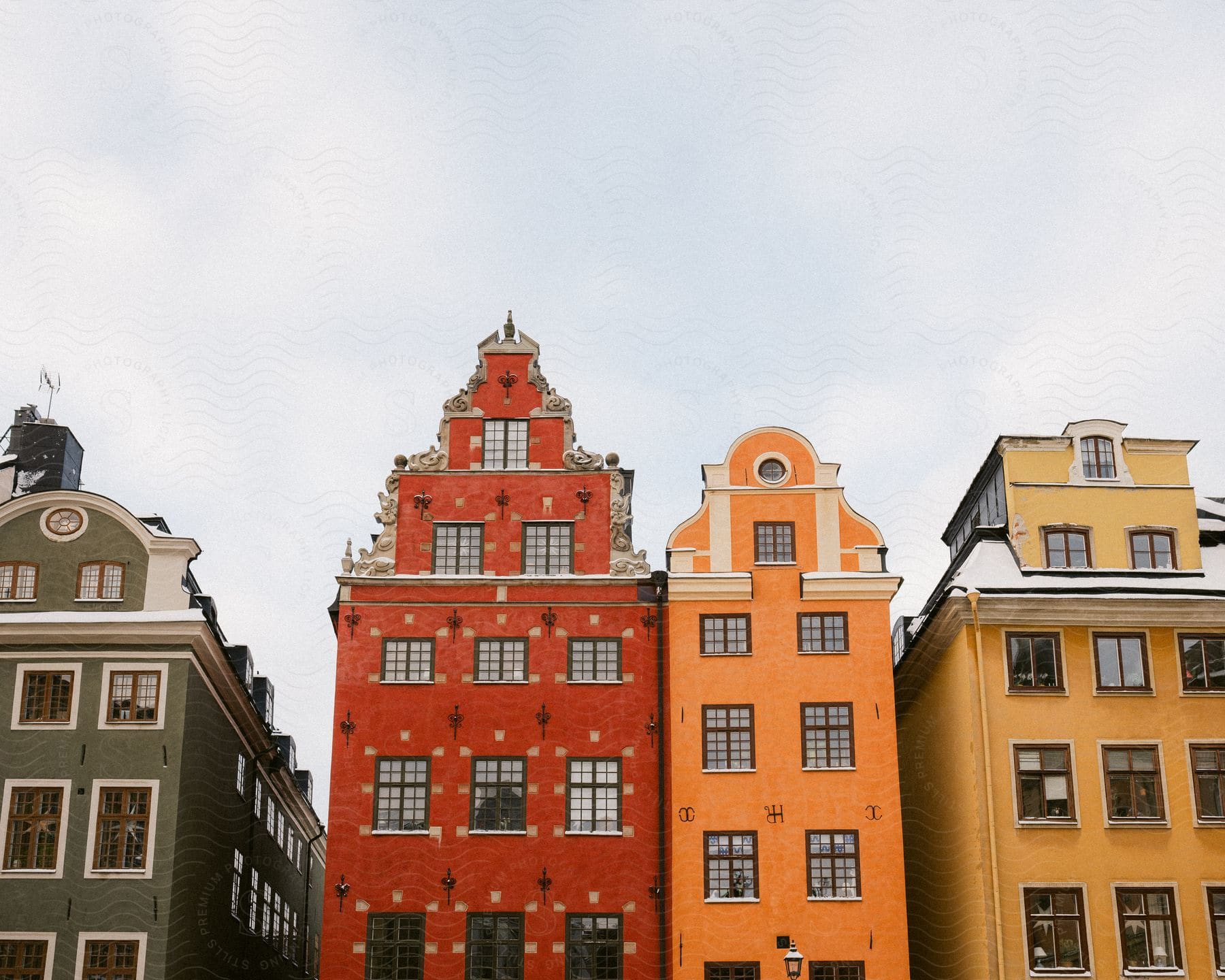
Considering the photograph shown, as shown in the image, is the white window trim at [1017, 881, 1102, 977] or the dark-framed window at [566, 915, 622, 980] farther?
the dark-framed window at [566, 915, 622, 980]

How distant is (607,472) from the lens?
40312mm

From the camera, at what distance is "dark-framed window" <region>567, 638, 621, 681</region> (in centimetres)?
3897

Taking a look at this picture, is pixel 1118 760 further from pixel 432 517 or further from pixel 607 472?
pixel 432 517

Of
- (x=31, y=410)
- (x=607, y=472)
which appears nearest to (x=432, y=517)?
(x=607, y=472)

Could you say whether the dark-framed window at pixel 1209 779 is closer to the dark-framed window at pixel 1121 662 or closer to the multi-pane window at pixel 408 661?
the dark-framed window at pixel 1121 662

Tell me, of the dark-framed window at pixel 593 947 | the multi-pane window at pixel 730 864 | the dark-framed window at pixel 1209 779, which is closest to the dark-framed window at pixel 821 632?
the multi-pane window at pixel 730 864

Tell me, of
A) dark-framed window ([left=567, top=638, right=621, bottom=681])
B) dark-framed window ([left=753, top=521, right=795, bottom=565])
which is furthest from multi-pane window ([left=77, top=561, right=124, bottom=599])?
dark-framed window ([left=753, top=521, right=795, bottom=565])

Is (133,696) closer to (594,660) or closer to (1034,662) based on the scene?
(594,660)

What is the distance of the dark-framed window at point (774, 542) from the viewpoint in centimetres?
3969

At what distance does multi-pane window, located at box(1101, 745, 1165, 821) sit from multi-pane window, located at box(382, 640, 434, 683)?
16.6 m

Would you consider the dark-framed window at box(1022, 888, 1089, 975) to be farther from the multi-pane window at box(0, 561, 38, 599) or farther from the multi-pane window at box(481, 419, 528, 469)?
the multi-pane window at box(0, 561, 38, 599)

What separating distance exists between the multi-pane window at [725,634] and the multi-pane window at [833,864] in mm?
4862

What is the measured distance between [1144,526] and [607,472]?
13.9 metres

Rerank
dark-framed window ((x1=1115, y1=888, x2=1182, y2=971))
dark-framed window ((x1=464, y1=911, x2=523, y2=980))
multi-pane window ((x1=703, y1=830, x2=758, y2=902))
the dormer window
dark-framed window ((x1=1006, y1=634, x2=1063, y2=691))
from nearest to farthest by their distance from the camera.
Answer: dark-framed window ((x1=1115, y1=888, x2=1182, y2=971)), dark-framed window ((x1=464, y1=911, x2=523, y2=980)), multi-pane window ((x1=703, y1=830, x2=758, y2=902)), dark-framed window ((x1=1006, y1=634, x2=1063, y2=691)), the dormer window
